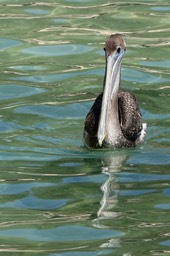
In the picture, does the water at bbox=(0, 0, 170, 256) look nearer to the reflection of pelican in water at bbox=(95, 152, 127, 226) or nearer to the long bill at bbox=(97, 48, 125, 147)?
the reflection of pelican in water at bbox=(95, 152, 127, 226)

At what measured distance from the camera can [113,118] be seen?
11523mm

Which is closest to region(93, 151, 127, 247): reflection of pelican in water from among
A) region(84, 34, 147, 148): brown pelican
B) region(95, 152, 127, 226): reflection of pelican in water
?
region(95, 152, 127, 226): reflection of pelican in water

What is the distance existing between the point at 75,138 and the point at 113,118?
551 mm

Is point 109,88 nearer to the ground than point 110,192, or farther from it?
farther from it

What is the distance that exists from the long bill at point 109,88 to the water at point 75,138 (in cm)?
29

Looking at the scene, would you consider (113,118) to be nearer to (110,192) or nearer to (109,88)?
(109,88)

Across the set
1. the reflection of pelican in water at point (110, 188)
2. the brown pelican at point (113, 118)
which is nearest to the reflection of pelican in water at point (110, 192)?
the reflection of pelican in water at point (110, 188)

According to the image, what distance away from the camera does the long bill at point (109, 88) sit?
35.5 feet

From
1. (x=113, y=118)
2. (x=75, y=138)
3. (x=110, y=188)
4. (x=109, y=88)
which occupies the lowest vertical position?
(x=75, y=138)

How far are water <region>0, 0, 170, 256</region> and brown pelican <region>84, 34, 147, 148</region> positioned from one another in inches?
6.5

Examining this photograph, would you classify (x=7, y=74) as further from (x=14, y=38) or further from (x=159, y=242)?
(x=159, y=242)

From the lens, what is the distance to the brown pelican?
1102 cm

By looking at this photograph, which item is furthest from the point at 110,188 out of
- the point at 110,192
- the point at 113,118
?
the point at 113,118

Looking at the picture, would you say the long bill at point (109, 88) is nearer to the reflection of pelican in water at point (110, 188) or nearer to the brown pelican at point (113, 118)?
the brown pelican at point (113, 118)
